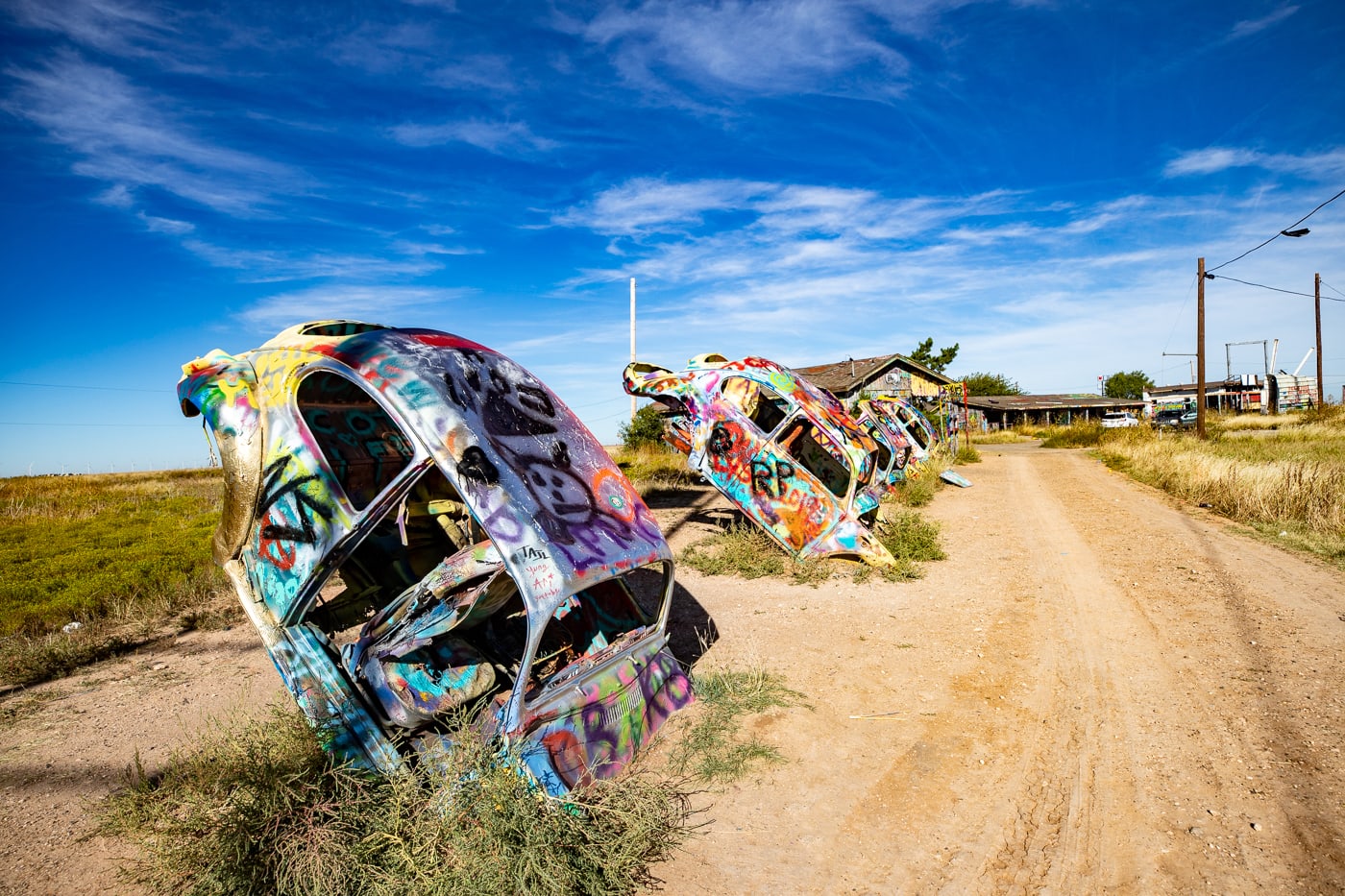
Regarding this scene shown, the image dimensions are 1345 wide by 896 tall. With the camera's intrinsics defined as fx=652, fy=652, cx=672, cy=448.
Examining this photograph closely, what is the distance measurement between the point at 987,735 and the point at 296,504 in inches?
181

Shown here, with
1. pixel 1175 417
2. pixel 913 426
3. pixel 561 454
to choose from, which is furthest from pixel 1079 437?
pixel 561 454

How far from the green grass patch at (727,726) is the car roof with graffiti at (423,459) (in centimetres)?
125

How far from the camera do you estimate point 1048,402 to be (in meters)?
56.2

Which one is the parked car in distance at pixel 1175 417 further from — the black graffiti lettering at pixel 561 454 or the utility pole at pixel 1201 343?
the black graffiti lettering at pixel 561 454

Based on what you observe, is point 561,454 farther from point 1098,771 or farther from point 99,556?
point 99,556

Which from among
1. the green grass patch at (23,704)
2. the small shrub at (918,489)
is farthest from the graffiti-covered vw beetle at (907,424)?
the green grass patch at (23,704)

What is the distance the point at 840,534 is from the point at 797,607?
5.61 feet

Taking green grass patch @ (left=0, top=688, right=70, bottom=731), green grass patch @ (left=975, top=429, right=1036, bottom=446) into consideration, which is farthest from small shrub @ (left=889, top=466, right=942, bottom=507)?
green grass patch @ (left=975, top=429, right=1036, bottom=446)

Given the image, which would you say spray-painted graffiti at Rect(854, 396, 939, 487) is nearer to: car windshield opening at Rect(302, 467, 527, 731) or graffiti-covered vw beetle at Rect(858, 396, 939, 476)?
graffiti-covered vw beetle at Rect(858, 396, 939, 476)

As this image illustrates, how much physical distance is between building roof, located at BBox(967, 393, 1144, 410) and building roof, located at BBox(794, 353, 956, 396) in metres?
24.5

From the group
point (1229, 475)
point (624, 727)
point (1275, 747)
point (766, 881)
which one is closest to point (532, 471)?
point (624, 727)

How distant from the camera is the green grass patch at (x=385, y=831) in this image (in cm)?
279

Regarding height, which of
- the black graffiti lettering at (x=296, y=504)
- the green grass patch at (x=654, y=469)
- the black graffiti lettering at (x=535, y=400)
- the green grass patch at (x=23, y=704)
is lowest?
the green grass patch at (x=23, y=704)

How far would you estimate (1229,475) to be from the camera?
39.7ft
